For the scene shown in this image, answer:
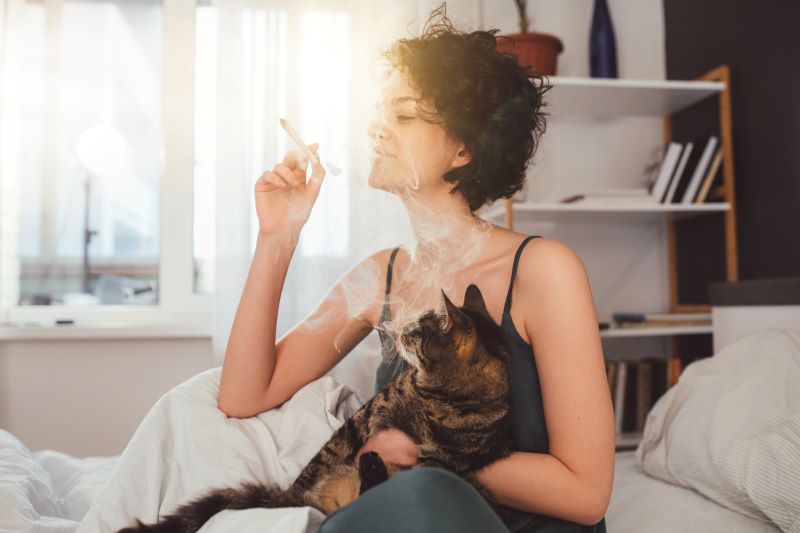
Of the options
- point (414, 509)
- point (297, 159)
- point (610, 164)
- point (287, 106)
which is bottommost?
point (414, 509)

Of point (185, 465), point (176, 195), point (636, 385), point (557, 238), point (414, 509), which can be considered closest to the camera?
point (414, 509)

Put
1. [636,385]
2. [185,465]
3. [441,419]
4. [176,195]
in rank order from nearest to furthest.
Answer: [441,419] → [185,465] → [636,385] → [176,195]

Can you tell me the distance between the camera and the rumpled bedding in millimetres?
1020

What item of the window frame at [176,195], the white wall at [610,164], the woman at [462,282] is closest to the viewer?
the woman at [462,282]

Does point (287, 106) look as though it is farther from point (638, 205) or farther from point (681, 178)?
point (681, 178)

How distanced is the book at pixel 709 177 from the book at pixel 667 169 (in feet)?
0.42

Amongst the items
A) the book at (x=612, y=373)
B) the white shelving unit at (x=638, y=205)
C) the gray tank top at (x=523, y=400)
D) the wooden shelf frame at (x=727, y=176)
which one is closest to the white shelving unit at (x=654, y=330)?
the white shelving unit at (x=638, y=205)

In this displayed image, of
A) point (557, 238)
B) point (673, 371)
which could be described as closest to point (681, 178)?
point (557, 238)

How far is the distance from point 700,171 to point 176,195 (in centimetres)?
218

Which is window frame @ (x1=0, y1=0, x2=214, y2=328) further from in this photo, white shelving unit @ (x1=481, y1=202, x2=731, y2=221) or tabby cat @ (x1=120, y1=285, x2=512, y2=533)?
tabby cat @ (x1=120, y1=285, x2=512, y2=533)

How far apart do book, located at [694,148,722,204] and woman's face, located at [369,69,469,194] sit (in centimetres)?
166

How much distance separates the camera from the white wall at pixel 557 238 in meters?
2.50

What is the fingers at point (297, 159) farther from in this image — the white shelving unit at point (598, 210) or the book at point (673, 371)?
the book at point (673, 371)

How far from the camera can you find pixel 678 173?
2.55 m
